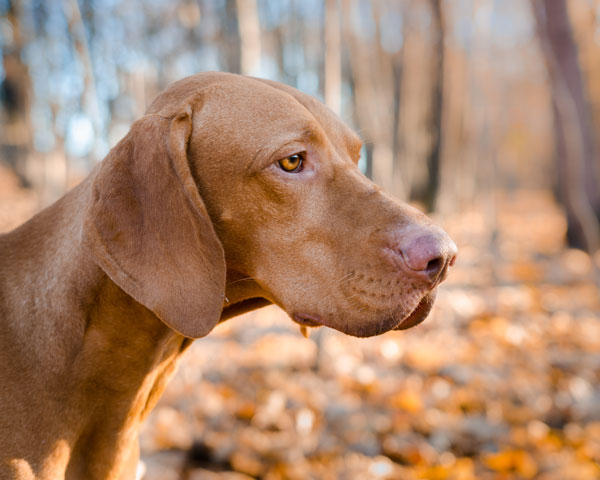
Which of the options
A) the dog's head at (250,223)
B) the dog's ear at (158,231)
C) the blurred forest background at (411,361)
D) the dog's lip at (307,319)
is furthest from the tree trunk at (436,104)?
the dog's ear at (158,231)

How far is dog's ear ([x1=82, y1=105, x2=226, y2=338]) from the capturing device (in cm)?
198

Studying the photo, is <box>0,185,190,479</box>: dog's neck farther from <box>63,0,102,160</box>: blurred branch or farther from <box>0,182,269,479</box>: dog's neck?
<box>63,0,102,160</box>: blurred branch

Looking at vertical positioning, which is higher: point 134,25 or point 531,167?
point 134,25

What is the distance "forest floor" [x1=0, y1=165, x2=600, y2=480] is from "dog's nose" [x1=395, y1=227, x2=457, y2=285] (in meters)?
2.05

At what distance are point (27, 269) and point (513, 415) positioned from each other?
12.4 feet

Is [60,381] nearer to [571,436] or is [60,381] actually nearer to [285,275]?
[285,275]

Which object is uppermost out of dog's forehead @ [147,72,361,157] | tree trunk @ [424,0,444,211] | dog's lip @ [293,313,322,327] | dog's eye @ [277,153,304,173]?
A: dog's forehead @ [147,72,361,157]

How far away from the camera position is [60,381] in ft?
6.79

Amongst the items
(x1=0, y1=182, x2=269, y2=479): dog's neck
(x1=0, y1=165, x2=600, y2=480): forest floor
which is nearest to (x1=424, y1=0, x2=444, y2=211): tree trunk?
(x1=0, y1=165, x2=600, y2=480): forest floor

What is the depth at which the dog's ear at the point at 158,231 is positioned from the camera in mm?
1979

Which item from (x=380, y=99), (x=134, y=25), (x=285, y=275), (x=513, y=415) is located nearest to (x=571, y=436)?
(x=513, y=415)

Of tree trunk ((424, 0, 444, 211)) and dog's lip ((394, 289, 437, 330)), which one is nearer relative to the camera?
dog's lip ((394, 289, 437, 330))

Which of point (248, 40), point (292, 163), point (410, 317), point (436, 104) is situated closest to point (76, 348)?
point (292, 163)

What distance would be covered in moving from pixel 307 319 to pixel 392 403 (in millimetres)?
2586
